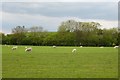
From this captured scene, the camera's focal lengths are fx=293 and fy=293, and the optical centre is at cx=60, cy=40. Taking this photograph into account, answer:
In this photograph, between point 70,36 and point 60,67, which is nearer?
point 60,67

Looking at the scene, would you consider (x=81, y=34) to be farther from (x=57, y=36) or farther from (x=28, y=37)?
(x=28, y=37)

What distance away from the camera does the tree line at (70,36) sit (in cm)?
8888

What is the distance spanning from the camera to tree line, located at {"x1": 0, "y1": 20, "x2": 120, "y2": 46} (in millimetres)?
88875

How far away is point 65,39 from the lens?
93.0 m

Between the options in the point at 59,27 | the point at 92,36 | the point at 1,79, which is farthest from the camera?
the point at 59,27

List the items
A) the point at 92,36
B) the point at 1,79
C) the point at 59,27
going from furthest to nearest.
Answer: the point at 59,27 → the point at 92,36 → the point at 1,79

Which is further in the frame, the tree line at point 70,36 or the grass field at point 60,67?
the tree line at point 70,36

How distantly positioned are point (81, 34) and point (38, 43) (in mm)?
13988

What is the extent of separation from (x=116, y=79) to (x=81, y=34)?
3253 inches

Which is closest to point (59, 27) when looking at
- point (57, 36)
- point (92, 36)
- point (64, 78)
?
point (57, 36)

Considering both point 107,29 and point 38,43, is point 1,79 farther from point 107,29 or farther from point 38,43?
point 107,29

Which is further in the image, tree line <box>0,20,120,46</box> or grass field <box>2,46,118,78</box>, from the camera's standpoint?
tree line <box>0,20,120,46</box>

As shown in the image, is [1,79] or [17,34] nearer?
[1,79]

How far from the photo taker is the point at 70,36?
303 feet
